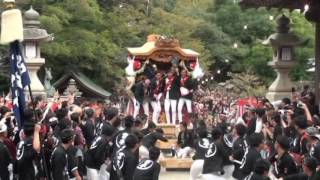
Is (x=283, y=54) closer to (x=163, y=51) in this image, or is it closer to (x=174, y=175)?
(x=163, y=51)

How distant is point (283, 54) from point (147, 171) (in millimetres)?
13544

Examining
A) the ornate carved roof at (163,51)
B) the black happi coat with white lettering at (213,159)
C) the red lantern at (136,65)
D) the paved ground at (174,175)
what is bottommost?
the paved ground at (174,175)

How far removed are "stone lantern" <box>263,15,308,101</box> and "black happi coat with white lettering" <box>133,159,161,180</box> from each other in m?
12.9

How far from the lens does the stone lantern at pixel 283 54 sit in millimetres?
21000

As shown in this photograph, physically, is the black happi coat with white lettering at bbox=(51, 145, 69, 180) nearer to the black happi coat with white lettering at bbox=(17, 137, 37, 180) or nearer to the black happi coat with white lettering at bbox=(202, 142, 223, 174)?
the black happi coat with white lettering at bbox=(17, 137, 37, 180)

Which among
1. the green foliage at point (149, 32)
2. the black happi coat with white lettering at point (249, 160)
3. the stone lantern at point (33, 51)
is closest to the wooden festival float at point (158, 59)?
the stone lantern at point (33, 51)

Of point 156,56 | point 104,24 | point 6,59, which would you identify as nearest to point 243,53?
point 104,24

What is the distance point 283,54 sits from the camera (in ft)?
69.9

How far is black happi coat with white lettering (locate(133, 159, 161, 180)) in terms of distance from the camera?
28.2 ft

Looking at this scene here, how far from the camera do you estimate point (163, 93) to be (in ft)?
63.5

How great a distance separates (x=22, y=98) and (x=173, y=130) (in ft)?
31.6

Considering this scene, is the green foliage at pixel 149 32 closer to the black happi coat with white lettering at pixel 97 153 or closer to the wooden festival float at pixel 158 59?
the wooden festival float at pixel 158 59

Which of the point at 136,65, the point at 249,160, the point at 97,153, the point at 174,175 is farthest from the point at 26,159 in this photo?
the point at 136,65

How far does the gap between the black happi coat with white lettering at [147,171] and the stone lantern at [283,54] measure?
12.9 metres
